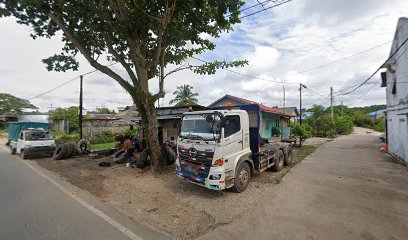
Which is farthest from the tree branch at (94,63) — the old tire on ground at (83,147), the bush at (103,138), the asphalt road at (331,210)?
the bush at (103,138)

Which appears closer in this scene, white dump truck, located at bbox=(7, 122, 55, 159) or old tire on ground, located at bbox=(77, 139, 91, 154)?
white dump truck, located at bbox=(7, 122, 55, 159)

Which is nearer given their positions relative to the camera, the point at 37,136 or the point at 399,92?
the point at 399,92

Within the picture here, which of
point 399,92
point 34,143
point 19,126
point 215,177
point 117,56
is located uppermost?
point 117,56

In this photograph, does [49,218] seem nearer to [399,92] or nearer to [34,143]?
[34,143]

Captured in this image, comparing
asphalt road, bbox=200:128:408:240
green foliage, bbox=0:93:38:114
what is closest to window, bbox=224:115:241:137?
asphalt road, bbox=200:128:408:240

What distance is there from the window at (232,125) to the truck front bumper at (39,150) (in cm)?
1265

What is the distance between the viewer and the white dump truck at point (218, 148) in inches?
210

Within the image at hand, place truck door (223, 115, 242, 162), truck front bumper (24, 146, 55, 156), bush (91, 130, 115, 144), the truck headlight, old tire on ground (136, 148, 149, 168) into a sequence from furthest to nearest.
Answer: bush (91, 130, 115, 144), truck front bumper (24, 146, 55, 156), old tire on ground (136, 148, 149, 168), truck door (223, 115, 242, 162), the truck headlight

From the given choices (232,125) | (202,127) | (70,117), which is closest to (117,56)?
(202,127)

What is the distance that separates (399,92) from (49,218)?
1531 cm

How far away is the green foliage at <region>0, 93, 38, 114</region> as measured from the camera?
135 feet

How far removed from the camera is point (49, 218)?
4.31 m

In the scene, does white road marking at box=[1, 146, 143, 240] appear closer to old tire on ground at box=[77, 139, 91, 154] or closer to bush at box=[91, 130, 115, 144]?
old tire on ground at box=[77, 139, 91, 154]

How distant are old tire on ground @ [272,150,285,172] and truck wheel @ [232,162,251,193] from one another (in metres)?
2.63
